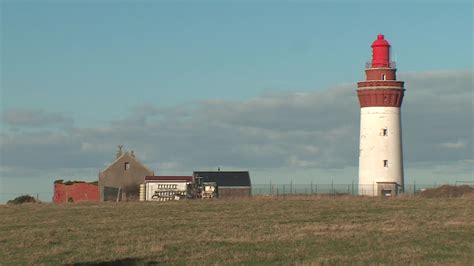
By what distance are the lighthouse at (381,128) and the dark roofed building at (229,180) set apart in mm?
19274

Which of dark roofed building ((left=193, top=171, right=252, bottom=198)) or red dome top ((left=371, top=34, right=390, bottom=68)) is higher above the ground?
red dome top ((left=371, top=34, right=390, bottom=68))

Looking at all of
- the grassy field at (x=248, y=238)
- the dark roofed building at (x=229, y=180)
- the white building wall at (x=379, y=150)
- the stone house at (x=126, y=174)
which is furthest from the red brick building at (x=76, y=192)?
the grassy field at (x=248, y=238)

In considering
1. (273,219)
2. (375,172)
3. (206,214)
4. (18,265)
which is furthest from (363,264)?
(375,172)

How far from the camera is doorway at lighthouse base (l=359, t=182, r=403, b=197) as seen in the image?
74.0 m

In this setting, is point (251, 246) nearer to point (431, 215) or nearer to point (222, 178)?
point (431, 215)

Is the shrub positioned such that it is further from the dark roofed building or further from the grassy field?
the grassy field

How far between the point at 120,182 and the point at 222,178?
1101cm

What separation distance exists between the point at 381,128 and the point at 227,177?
24552 millimetres

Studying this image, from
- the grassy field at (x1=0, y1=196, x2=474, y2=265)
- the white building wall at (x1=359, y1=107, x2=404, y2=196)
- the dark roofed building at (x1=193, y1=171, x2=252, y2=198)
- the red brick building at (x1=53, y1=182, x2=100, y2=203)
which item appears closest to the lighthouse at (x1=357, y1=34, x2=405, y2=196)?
the white building wall at (x1=359, y1=107, x2=404, y2=196)

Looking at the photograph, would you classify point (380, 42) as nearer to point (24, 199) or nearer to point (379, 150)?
point (379, 150)

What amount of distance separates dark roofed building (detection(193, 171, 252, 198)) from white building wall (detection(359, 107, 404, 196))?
1892 cm

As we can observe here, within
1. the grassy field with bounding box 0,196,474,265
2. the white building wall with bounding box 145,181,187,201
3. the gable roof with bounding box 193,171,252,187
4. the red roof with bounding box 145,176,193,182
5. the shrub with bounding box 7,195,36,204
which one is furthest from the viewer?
the gable roof with bounding box 193,171,252,187

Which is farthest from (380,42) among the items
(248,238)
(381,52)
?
(248,238)

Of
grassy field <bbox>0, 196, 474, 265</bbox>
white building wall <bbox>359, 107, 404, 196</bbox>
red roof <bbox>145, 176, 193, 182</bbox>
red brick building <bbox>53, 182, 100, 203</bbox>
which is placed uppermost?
white building wall <bbox>359, 107, 404, 196</bbox>
